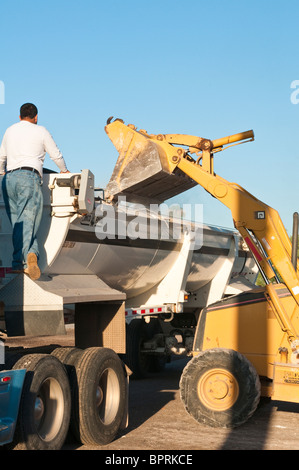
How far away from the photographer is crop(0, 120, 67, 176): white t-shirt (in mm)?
7273

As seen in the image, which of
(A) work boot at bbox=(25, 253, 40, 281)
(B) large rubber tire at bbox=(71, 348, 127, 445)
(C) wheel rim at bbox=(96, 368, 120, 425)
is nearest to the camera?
(A) work boot at bbox=(25, 253, 40, 281)

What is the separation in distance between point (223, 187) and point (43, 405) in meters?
3.84

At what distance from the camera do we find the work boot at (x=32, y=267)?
271 inches

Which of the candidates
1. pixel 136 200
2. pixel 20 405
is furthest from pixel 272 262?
pixel 20 405

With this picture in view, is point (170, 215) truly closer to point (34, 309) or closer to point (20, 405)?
point (34, 309)

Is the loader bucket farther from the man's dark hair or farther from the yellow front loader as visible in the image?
the man's dark hair

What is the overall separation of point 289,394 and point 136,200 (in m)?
3.36

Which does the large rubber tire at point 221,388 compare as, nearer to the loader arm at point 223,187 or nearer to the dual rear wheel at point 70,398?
the loader arm at point 223,187

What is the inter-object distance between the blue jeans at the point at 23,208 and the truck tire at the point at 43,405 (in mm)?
1039

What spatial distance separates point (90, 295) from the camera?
7.68 metres

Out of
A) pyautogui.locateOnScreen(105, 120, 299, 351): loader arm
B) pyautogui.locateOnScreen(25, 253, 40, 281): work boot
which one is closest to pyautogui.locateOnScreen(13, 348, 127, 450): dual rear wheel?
pyautogui.locateOnScreen(25, 253, 40, 281): work boot

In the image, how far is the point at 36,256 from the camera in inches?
275

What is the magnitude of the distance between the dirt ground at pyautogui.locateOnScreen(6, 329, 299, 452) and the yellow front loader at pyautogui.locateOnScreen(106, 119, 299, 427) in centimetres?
30

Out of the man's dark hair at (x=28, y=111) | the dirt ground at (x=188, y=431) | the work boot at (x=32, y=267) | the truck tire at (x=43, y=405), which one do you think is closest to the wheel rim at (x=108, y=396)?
the dirt ground at (x=188, y=431)
